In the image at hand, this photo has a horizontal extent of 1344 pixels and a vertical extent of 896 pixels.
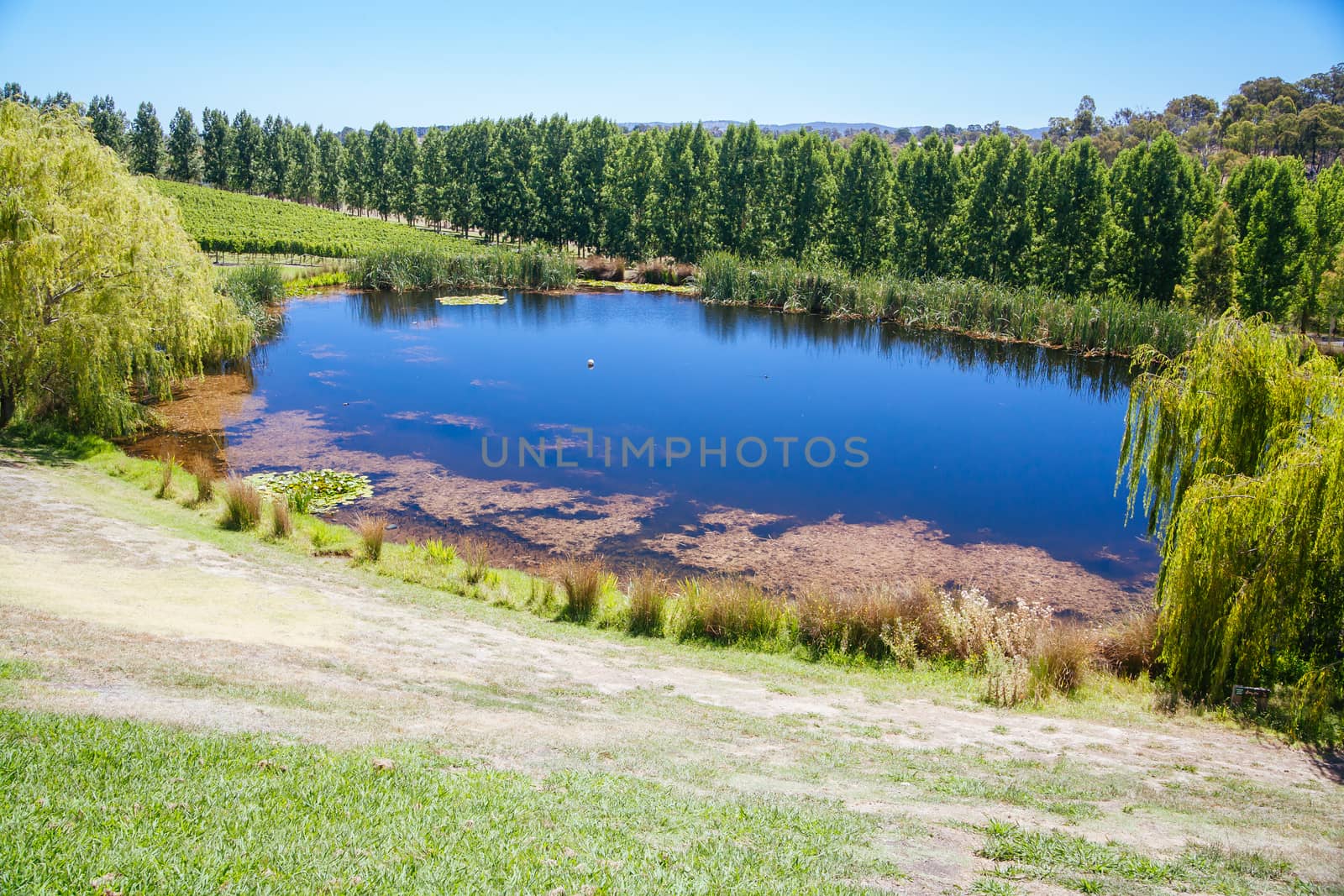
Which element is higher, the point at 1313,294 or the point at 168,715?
the point at 1313,294

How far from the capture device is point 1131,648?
986cm

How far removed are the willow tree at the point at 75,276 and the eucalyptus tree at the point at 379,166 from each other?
58.3 meters

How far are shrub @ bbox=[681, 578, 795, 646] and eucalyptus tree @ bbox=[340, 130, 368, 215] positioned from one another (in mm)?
72527

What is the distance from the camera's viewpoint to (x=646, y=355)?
29.2 m

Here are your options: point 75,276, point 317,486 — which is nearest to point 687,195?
point 75,276

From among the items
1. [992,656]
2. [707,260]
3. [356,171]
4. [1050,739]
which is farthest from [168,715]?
[356,171]

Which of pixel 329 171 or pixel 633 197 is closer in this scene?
pixel 633 197

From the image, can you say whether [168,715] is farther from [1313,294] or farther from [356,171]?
[356,171]

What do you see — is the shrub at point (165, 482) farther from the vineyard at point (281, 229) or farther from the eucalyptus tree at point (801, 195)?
the eucalyptus tree at point (801, 195)

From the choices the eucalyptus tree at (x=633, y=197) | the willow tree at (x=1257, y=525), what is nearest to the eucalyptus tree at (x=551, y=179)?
the eucalyptus tree at (x=633, y=197)

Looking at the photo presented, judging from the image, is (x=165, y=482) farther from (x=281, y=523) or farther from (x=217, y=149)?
(x=217, y=149)

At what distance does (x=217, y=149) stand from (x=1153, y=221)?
76081 millimetres

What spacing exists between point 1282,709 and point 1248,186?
34.1 m

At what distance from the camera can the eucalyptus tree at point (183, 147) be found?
78312 millimetres
